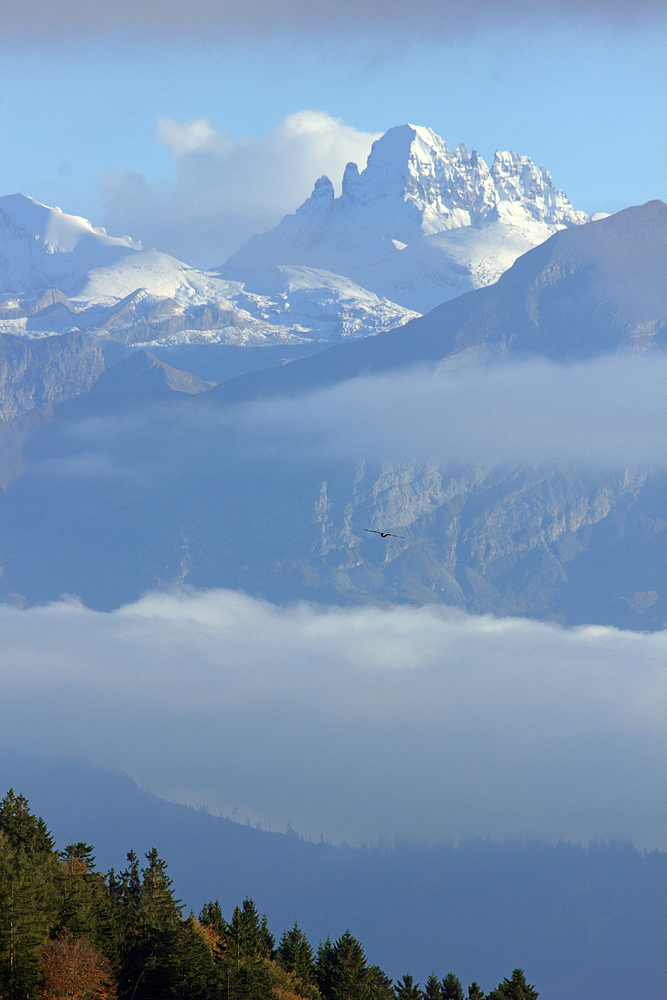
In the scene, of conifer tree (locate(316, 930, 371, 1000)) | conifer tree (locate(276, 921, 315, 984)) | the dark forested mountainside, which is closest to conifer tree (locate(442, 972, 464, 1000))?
the dark forested mountainside

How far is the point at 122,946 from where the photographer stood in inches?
3787

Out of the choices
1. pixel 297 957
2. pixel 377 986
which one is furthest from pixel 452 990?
pixel 297 957

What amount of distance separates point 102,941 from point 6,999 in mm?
12680

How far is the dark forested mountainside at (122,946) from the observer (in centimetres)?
8344

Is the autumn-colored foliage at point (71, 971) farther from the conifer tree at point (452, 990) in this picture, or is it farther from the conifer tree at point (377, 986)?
the conifer tree at point (452, 990)

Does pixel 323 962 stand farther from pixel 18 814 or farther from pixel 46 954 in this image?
pixel 46 954

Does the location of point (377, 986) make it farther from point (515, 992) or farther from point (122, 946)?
point (122, 946)

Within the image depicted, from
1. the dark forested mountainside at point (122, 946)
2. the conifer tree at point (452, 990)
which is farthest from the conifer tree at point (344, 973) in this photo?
the conifer tree at point (452, 990)

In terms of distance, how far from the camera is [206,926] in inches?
4715

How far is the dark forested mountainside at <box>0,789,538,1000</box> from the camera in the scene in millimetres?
83438

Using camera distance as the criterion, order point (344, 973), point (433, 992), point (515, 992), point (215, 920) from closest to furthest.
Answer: point (344, 973), point (215, 920), point (515, 992), point (433, 992)

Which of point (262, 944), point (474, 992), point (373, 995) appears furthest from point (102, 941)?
point (474, 992)

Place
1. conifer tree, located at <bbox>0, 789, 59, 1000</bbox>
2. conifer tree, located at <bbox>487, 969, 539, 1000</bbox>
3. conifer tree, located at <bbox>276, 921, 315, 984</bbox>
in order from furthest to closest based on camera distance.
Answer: conifer tree, located at <bbox>487, 969, 539, 1000</bbox> < conifer tree, located at <bbox>276, 921, 315, 984</bbox> < conifer tree, located at <bbox>0, 789, 59, 1000</bbox>

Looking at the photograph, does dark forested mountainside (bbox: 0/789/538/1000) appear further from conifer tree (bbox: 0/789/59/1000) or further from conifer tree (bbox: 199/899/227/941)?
conifer tree (bbox: 199/899/227/941)
